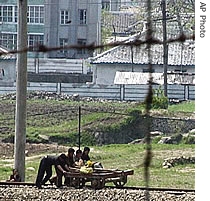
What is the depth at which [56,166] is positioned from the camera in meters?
6.26

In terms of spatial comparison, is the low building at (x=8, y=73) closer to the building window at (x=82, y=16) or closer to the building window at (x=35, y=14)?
the building window at (x=35, y=14)

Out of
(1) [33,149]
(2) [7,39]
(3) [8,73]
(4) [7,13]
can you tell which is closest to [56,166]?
(1) [33,149]

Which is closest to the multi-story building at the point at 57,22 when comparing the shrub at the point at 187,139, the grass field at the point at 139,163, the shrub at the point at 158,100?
the grass field at the point at 139,163

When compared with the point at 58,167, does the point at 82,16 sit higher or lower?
higher

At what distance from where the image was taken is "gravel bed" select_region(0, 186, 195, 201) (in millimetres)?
5344

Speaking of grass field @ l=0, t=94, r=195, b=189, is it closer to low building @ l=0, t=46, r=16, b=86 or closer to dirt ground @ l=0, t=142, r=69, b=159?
dirt ground @ l=0, t=142, r=69, b=159

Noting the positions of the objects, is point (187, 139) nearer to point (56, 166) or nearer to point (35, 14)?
point (35, 14)

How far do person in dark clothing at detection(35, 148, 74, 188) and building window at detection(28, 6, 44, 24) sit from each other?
6.67 metres

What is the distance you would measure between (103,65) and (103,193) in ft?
31.5

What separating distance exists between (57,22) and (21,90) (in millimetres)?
6326

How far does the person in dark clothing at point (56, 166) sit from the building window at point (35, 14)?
6.67 meters

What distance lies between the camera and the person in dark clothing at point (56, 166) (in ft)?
19.8
